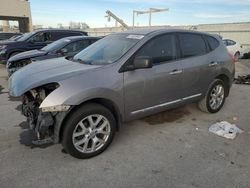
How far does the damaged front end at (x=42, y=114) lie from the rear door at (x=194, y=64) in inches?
92.2

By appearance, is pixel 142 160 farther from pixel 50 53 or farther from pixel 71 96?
pixel 50 53

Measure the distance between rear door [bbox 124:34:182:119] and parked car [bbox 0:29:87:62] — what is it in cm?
820

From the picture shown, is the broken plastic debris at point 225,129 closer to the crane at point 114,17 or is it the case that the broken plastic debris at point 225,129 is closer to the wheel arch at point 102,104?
the wheel arch at point 102,104

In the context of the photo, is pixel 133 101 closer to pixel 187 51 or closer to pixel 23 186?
pixel 187 51

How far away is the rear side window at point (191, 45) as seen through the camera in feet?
14.4

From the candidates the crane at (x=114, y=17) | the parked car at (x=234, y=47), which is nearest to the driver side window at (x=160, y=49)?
the parked car at (x=234, y=47)

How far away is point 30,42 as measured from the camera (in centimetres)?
1072

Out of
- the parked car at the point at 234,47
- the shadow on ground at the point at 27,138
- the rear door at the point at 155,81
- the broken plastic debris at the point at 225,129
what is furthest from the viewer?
the parked car at the point at 234,47

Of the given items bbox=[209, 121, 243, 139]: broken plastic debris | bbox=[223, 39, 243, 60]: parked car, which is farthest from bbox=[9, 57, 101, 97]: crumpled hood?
bbox=[223, 39, 243, 60]: parked car

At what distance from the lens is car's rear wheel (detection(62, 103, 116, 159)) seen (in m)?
3.18

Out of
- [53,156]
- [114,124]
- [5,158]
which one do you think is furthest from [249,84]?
[5,158]

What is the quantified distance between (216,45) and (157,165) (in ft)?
10.1

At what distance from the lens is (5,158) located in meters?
3.40

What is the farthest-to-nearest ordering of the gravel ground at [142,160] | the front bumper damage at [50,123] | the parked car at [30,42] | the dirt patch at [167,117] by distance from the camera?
the parked car at [30,42] < the dirt patch at [167,117] < the front bumper damage at [50,123] < the gravel ground at [142,160]
